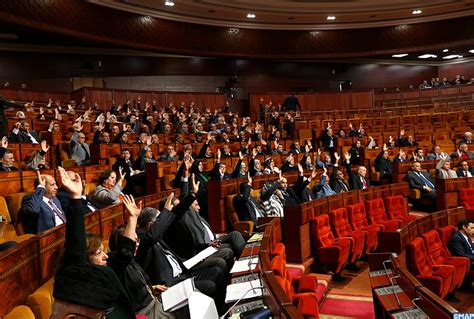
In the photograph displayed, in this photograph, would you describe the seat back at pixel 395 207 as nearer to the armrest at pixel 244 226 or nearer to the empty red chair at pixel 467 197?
the empty red chair at pixel 467 197

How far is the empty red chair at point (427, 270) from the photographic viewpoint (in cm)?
240

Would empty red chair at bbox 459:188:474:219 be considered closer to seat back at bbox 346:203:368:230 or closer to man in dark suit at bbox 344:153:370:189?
man in dark suit at bbox 344:153:370:189

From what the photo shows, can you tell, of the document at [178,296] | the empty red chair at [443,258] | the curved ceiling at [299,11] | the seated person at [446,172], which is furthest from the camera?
the curved ceiling at [299,11]

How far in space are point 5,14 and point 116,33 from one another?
199cm

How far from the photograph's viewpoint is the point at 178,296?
1314mm

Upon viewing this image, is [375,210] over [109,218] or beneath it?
beneath

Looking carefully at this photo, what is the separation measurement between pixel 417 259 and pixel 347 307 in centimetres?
49

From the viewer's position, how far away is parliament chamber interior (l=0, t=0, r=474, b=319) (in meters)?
1.34

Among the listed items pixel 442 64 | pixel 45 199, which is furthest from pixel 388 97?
pixel 45 199

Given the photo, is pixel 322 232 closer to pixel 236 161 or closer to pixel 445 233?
pixel 445 233

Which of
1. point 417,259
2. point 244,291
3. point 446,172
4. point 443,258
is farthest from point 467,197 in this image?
point 244,291

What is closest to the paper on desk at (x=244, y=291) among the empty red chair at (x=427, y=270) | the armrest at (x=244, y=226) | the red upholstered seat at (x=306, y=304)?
the red upholstered seat at (x=306, y=304)

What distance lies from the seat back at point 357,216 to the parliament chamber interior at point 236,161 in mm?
16

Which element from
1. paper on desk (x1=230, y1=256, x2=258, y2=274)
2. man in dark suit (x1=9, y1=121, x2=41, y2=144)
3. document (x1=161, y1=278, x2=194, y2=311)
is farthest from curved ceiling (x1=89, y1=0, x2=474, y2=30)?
document (x1=161, y1=278, x2=194, y2=311)
